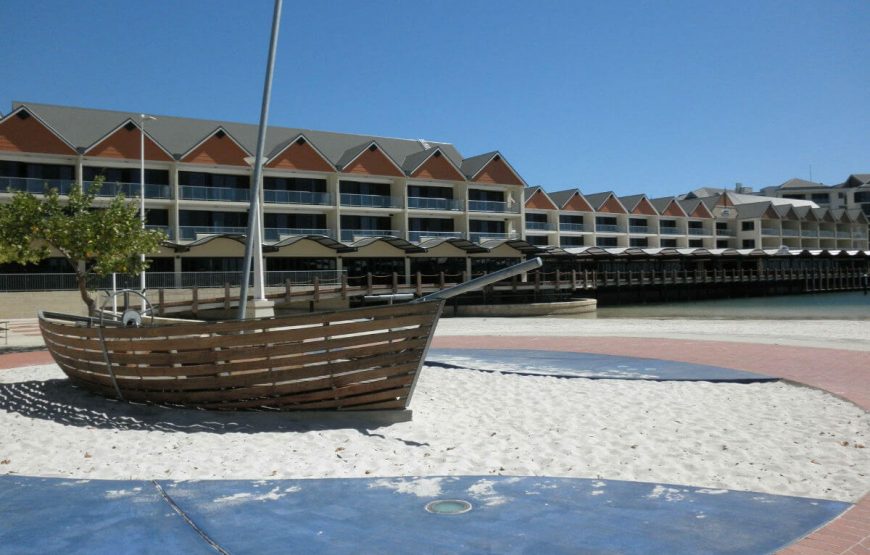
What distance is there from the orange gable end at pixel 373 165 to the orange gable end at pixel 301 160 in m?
2.07

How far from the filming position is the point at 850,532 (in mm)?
4902

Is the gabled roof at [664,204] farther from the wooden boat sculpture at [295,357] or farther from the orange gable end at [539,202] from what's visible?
the wooden boat sculpture at [295,357]

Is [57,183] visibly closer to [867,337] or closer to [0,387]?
[0,387]

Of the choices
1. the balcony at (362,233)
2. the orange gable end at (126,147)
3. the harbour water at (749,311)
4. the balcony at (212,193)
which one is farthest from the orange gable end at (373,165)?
the harbour water at (749,311)

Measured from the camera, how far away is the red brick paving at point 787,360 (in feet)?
15.7

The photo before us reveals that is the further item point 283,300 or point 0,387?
Answer: point 283,300

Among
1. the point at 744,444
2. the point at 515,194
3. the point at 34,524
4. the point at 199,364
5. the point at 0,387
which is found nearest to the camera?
the point at 34,524

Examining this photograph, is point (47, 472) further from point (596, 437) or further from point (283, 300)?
point (283, 300)

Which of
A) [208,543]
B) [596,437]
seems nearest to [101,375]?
[208,543]

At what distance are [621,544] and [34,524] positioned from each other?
4.52 meters

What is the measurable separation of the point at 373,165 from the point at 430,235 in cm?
715

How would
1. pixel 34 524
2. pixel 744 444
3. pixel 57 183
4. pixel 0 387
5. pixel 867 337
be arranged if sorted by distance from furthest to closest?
pixel 57 183 → pixel 867 337 → pixel 0 387 → pixel 744 444 → pixel 34 524

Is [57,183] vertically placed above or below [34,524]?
above

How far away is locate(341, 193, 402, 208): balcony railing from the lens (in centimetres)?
5081
